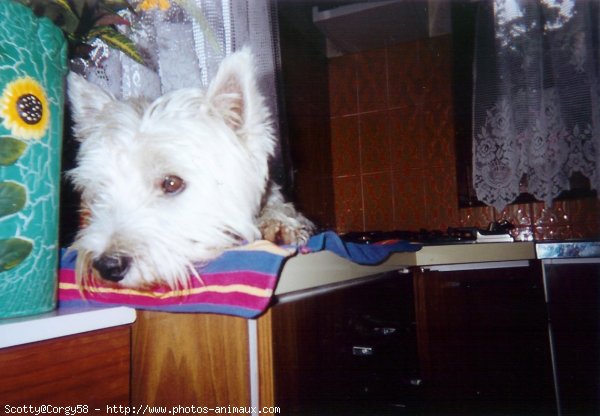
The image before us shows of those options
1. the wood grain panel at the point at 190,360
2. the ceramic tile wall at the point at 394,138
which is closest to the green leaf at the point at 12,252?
the wood grain panel at the point at 190,360

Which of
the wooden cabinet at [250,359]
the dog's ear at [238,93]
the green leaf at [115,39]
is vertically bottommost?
the wooden cabinet at [250,359]

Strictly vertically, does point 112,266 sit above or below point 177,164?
below

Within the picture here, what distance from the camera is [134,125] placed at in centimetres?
96

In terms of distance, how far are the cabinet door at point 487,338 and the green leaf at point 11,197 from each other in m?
1.48

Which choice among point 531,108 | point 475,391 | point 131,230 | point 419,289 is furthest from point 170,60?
point 531,108

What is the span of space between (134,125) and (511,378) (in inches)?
70.6

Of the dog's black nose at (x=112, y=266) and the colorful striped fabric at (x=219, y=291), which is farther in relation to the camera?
the dog's black nose at (x=112, y=266)

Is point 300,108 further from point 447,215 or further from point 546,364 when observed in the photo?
point 546,364

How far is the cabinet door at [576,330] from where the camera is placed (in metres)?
1.57

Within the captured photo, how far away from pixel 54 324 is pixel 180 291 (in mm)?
193

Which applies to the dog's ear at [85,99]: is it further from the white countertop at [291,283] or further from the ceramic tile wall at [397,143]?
the ceramic tile wall at [397,143]

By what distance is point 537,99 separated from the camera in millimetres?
2100

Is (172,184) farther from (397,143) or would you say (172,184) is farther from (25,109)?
(397,143)

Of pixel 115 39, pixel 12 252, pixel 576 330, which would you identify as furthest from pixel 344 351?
pixel 576 330
